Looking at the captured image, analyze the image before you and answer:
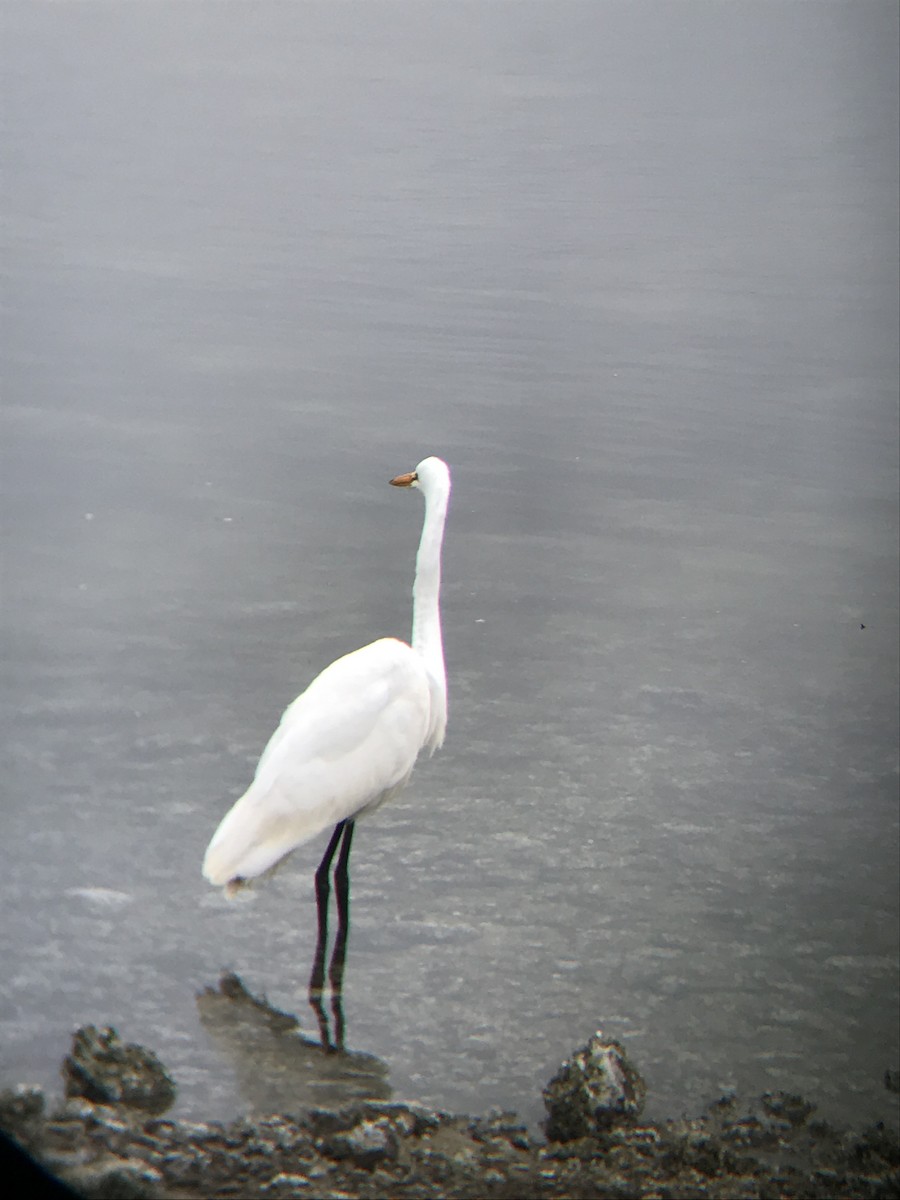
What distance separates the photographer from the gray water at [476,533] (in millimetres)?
4180

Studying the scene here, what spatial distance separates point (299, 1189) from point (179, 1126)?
315 millimetres

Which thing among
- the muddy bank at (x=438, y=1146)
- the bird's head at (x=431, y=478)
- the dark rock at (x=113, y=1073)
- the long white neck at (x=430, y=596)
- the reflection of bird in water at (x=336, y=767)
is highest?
the bird's head at (x=431, y=478)

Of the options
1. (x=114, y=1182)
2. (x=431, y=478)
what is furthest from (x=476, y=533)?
(x=114, y=1182)

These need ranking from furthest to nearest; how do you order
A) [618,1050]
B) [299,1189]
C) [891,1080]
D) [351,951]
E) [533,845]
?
[533,845]
[351,951]
[891,1080]
[618,1050]
[299,1189]

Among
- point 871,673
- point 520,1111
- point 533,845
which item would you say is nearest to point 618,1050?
point 520,1111

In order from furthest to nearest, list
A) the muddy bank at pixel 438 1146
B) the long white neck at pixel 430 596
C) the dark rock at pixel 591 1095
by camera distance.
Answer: the long white neck at pixel 430 596 < the dark rock at pixel 591 1095 < the muddy bank at pixel 438 1146

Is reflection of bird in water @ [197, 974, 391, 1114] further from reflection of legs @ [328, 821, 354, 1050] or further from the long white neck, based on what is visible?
the long white neck

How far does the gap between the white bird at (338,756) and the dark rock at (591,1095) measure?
0.79 meters

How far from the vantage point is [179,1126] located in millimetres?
3406

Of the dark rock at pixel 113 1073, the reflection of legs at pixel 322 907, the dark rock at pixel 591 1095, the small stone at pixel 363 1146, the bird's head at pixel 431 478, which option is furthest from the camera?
the bird's head at pixel 431 478

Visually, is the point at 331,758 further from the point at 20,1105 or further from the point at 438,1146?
the point at 20,1105

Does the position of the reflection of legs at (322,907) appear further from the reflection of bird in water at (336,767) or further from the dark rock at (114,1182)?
the dark rock at (114,1182)

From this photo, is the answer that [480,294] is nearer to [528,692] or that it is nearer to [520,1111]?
[528,692]

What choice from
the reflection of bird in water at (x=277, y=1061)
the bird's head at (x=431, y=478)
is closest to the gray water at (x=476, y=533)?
the reflection of bird in water at (x=277, y=1061)
